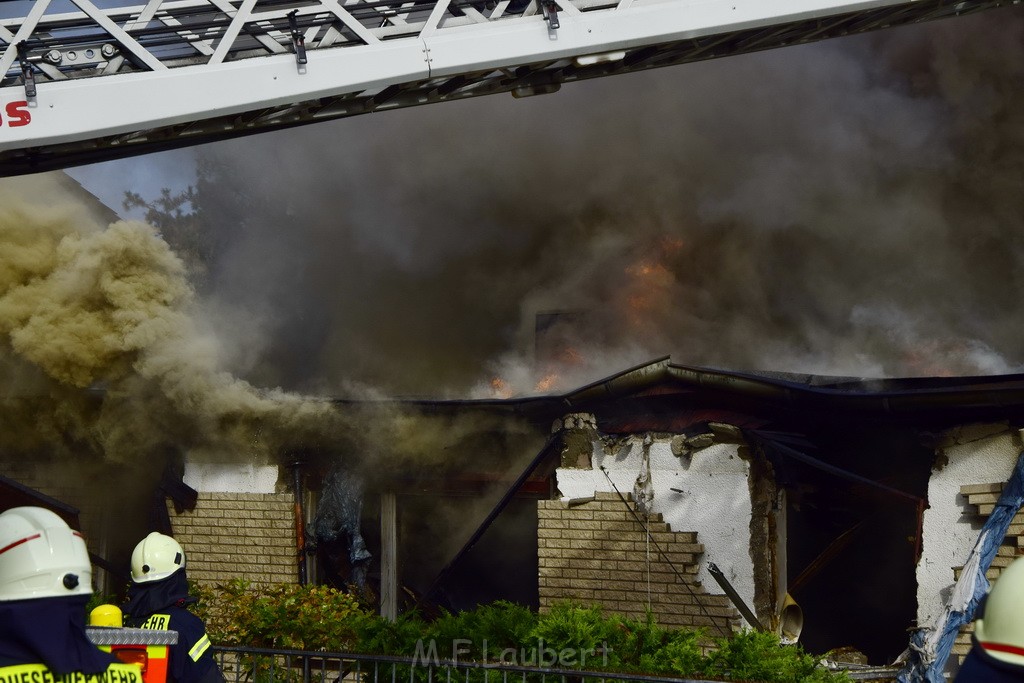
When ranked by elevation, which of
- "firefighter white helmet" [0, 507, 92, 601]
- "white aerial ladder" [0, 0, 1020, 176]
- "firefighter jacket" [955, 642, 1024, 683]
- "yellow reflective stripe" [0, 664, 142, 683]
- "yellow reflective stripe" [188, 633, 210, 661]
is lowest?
"yellow reflective stripe" [188, 633, 210, 661]

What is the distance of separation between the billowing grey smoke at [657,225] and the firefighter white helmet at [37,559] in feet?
17.3

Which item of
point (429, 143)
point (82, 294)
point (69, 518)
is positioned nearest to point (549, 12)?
point (429, 143)

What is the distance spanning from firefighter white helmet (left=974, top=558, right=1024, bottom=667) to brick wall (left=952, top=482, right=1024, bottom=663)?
4.41 metres

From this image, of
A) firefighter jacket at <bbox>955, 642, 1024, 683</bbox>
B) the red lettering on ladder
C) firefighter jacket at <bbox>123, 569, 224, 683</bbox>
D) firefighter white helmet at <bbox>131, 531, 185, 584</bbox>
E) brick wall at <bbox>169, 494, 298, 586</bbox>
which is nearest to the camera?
firefighter jacket at <bbox>955, 642, 1024, 683</bbox>

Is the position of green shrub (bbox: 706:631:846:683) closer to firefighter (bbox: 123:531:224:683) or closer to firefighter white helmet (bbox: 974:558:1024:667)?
firefighter (bbox: 123:531:224:683)

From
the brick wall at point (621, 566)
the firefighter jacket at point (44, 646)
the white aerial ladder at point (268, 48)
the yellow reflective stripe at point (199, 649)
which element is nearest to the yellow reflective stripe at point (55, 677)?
the firefighter jacket at point (44, 646)

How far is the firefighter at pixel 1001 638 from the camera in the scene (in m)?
1.99

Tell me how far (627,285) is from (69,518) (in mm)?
4985

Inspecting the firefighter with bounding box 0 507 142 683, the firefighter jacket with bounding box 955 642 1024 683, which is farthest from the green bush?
the firefighter jacket with bounding box 955 642 1024 683

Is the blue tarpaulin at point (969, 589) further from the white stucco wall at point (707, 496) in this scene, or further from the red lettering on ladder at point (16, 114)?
the red lettering on ladder at point (16, 114)

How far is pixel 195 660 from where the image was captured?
13.7 feet

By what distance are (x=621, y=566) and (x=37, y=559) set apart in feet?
16.8

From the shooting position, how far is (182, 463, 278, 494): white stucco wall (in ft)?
26.7

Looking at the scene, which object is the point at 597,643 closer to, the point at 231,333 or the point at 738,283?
the point at 738,283
